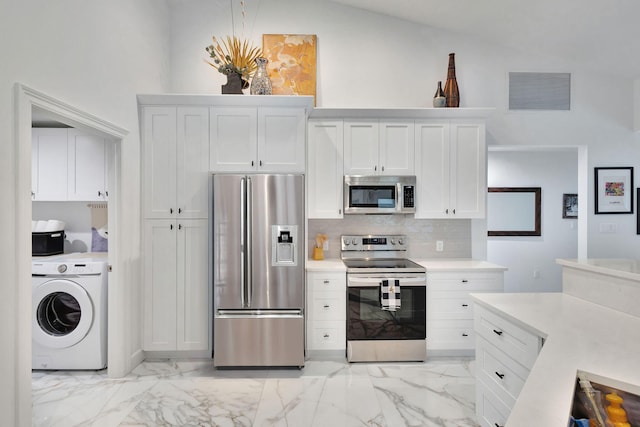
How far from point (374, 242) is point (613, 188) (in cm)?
267

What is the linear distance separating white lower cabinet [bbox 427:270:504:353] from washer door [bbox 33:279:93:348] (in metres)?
2.98

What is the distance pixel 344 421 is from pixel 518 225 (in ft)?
14.6

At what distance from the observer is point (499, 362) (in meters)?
1.92

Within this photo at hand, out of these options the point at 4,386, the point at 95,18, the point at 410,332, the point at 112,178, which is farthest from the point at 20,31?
the point at 410,332

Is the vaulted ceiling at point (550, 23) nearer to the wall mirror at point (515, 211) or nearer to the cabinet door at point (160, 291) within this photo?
the wall mirror at point (515, 211)

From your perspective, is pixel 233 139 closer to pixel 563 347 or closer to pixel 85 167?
pixel 85 167

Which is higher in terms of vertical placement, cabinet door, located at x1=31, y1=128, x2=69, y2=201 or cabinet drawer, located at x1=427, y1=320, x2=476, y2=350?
cabinet door, located at x1=31, y1=128, x2=69, y2=201

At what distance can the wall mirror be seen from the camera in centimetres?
549

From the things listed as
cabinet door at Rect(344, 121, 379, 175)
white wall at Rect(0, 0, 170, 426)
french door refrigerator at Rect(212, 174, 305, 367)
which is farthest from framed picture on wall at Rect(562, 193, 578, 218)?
white wall at Rect(0, 0, 170, 426)

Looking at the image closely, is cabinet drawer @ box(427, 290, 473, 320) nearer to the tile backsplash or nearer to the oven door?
the oven door

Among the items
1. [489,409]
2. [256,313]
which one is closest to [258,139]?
[256,313]

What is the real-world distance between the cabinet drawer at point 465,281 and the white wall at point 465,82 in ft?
4.70

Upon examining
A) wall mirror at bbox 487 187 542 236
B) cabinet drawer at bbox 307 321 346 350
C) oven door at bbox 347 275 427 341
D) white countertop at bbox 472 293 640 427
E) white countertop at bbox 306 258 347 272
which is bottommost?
cabinet drawer at bbox 307 321 346 350

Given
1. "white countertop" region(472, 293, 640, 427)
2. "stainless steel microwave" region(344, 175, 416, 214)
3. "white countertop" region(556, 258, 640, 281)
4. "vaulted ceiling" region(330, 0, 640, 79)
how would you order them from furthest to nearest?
"stainless steel microwave" region(344, 175, 416, 214), "vaulted ceiling" region(330, 0, 640, 79), "white countertop" region(556, 258, 640, 281), "white countertop" region(472, 293, 640, 427)
